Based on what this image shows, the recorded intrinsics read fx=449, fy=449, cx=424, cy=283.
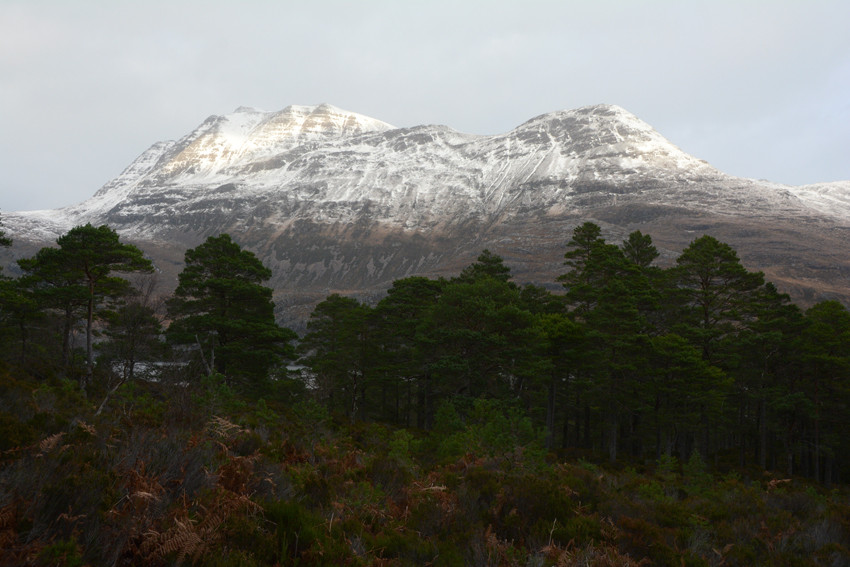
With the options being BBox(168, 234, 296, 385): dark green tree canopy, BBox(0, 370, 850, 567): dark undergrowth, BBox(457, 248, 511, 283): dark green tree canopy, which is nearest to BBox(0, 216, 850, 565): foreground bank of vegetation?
BBox(0, 370, 850, 567): dark undergrowth

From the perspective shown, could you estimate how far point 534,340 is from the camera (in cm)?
2316

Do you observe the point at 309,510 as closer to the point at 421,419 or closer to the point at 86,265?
the point at 86,265

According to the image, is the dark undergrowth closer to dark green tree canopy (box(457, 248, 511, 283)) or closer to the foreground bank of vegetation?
the foreground bank of vegetation

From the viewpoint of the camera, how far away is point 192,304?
25125 mm

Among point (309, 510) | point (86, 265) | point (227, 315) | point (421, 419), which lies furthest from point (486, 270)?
point (309, 510)

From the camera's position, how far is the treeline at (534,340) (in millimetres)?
22438

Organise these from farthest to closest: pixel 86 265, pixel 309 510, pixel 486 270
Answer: pixel 486 270 → pixel 86 265 → pixel 309 510

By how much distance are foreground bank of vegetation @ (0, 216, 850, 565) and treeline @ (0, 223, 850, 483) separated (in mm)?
164

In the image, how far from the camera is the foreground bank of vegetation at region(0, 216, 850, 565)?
14.4 ft

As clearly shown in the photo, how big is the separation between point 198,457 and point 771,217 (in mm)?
234561

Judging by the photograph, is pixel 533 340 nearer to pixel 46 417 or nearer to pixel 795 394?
pixel 795 394

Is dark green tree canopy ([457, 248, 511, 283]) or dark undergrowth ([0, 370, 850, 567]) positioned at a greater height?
dark green tree canopy ([457, 248, 511, 283])

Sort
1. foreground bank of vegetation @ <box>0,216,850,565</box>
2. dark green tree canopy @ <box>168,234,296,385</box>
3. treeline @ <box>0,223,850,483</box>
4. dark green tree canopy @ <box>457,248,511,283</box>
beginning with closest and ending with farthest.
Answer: foreground bank of vegetation @ <box>0,216,850,565</box> → treeline @ <box>0,223,850,483</box> → dark green tree canopy @ <box>168,234,296,385</box> → dark green tree canopy @ <box>457,248,511,283</box>

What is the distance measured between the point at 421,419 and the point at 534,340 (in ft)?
52.6
